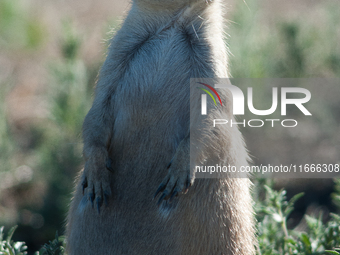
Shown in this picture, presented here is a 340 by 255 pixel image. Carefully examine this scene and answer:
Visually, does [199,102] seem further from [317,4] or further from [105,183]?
[317,4]

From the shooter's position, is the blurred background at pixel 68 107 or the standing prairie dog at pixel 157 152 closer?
the standing prairie dog at pixel 157 152

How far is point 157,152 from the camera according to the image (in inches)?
139

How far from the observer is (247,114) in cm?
710

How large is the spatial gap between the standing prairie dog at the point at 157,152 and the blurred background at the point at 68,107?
3.23 ft

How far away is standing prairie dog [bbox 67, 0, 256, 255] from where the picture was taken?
3.40 m

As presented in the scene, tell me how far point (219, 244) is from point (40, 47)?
7.49 meters

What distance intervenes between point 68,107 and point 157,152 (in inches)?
113

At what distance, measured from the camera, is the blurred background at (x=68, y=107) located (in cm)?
608

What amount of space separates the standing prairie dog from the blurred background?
984 mm

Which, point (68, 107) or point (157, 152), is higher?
point (68, 107)

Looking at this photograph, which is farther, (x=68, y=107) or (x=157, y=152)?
(x=68, y=107)

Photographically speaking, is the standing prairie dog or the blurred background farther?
the blurred background

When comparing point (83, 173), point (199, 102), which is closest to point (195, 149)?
point (199, 102)

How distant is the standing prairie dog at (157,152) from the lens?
340cm
